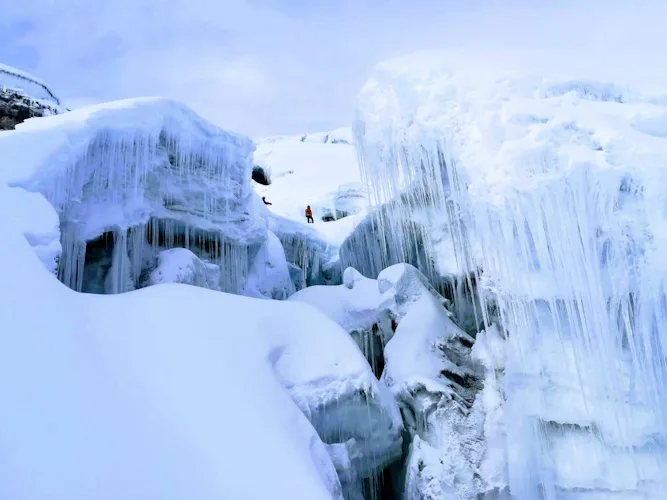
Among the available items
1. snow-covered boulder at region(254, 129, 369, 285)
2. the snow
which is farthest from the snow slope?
the snow

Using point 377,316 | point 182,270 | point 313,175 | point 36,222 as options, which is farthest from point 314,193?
point 36,222

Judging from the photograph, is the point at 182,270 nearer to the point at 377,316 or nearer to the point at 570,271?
the point at 377,316

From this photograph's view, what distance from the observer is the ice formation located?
7844mm

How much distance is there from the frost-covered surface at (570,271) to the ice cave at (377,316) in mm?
30

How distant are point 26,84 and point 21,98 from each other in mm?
2231

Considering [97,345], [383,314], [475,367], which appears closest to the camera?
[97,345]

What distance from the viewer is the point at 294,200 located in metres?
22.7

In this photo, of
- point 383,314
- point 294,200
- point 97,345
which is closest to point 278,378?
point 97,345

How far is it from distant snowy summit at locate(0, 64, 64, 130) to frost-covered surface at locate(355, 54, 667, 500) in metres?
14.3

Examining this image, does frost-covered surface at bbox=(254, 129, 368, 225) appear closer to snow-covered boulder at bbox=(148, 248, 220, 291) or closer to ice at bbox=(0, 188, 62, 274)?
snow-covered boulder at bbox=(148, 248, 220, 291)

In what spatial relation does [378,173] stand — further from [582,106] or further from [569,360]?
[569,360]

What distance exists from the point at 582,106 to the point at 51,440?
8332 millimetres

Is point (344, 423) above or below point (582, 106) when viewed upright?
below

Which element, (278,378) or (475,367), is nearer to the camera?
(278,378)
